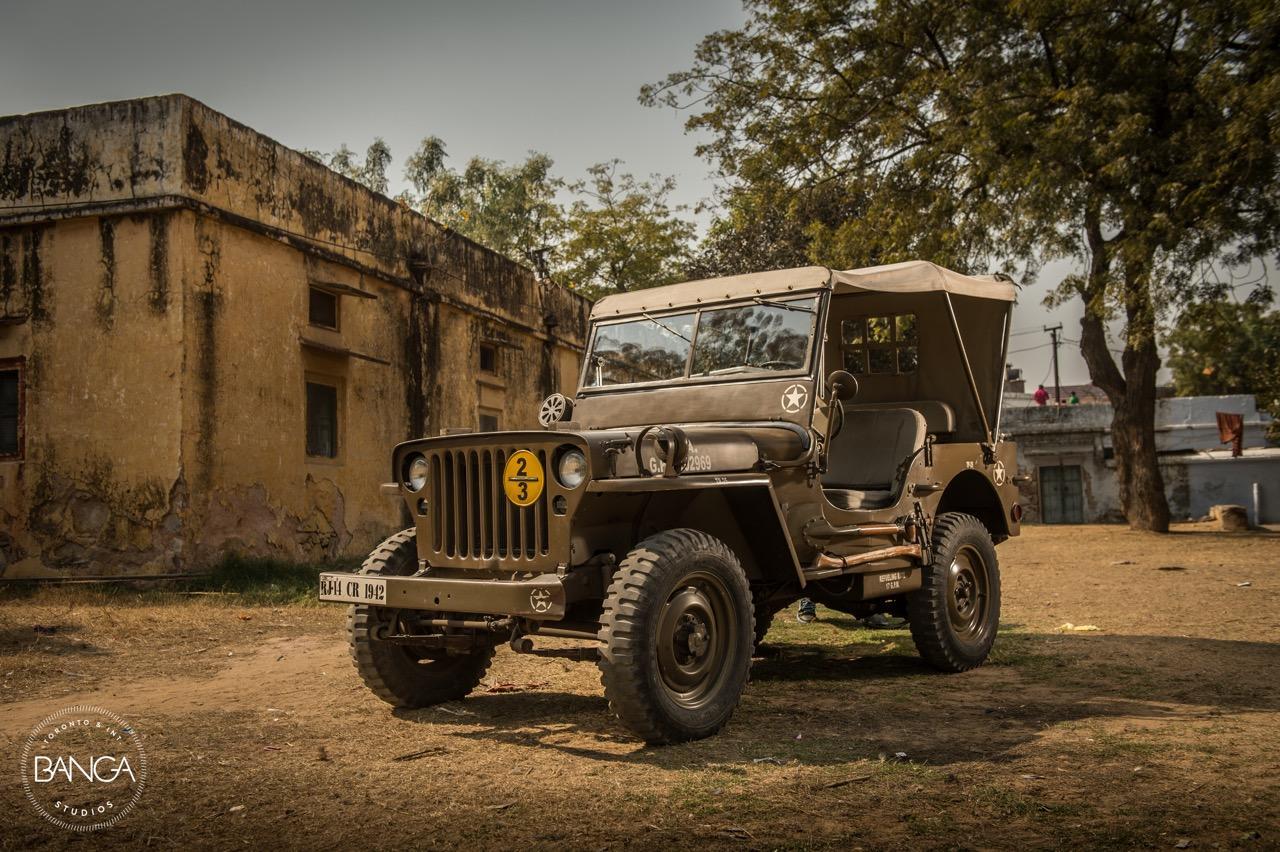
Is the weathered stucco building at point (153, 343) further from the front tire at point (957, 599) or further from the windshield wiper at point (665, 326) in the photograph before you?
the front tire at point (957, 599)

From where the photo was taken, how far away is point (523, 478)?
4996mm

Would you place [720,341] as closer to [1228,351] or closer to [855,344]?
[855,344]

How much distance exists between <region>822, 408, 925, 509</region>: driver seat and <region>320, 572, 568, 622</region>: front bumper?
2708 mm

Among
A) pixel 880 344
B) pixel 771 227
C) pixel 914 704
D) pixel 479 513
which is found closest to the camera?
pixel 479 513

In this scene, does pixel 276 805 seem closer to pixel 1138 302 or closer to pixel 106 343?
pixel 106 343

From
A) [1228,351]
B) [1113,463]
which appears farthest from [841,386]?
[1113,463]

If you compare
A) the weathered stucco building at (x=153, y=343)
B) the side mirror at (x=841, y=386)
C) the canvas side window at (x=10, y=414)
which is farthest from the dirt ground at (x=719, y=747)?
the canvas side window at (x=10, y=414)

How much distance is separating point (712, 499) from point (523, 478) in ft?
3.66

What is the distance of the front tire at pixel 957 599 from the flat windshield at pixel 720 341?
1.73 metres

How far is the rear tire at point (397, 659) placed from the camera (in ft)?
18.0

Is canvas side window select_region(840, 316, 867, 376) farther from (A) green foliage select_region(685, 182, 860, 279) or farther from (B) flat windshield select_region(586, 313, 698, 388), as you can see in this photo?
(A) green foliage select_region(685, 182, 860, 279)

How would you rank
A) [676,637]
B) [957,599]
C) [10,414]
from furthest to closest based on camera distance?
[10,414] → [957,599] → [676,637]

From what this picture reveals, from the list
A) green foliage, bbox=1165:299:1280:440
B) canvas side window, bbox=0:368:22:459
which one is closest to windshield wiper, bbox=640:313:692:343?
canvas side window, bbox=0:368:22:459

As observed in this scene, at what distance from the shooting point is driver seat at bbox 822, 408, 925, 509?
7.05 m
